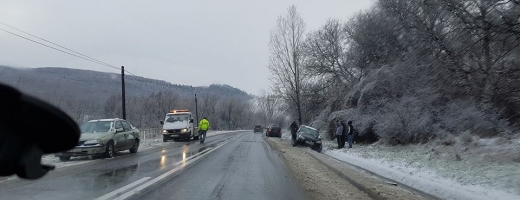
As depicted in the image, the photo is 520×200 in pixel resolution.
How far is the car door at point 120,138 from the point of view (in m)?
18.3

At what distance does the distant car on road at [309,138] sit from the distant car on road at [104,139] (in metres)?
11.2

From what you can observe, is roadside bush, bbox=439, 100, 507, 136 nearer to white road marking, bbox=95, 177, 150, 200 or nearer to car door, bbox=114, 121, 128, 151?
white road marking, bbox=95, 177, 150, 200

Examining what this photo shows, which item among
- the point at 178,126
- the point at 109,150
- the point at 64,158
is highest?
the point at 178,126

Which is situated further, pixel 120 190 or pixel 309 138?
pixel 309 138

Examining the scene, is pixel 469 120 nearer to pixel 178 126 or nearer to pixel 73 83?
pixel 178 126

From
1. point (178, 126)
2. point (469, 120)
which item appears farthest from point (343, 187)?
point (178, 126)

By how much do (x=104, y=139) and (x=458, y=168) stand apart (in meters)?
13.0

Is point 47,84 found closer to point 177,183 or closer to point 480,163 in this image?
point 177,183

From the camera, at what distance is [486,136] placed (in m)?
14.7

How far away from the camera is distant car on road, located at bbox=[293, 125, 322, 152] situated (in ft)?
86.9

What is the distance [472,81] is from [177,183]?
40.3 feet

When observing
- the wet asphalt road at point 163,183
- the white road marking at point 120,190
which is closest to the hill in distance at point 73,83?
the wet asphalt road at point 163,183

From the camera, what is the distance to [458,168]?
1159 centimetres

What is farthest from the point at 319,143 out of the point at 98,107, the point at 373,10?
the point at 98,107
